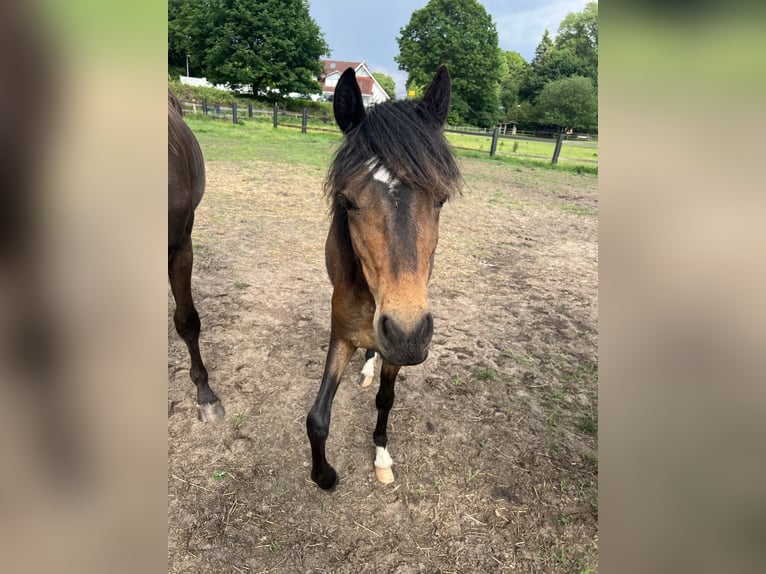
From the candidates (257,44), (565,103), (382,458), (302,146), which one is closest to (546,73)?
(565,103)

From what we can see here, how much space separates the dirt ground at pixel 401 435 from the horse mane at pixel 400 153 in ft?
5.90

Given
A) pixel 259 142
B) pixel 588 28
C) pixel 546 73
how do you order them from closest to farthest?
pixel 588 28 < pixel 259 142 < pixel 546 73

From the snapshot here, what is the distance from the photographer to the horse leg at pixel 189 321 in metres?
2.82

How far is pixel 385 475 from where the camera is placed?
2.53 m

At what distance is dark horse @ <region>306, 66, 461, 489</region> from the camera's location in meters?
1.53

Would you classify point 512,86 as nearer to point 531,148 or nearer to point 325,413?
point 531,148

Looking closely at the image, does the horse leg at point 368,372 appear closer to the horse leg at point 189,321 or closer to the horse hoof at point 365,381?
the horse hoof at point 365,381

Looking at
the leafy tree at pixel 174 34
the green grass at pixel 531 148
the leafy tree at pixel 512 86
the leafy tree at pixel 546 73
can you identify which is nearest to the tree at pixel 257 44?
the leafy tree at pixel 174 34

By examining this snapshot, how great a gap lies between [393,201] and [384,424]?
1602mm

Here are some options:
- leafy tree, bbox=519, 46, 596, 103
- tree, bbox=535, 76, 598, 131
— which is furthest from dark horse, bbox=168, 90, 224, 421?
leafy tree, bbox=519, 46, 596, 103
